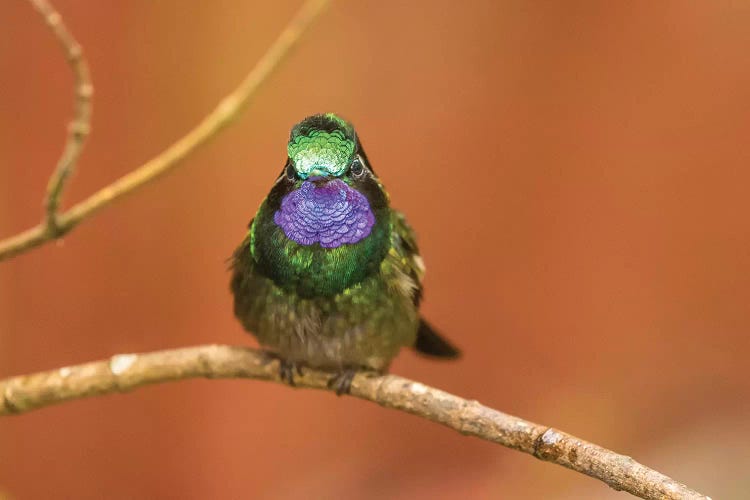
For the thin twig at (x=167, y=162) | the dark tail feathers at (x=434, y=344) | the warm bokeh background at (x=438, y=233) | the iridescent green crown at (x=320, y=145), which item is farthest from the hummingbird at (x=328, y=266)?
the warm bokeh background at (x=438, y=233)

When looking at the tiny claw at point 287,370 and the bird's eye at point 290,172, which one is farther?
the tiny claw at point 287,370

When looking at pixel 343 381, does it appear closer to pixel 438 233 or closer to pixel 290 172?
pixel 290 172

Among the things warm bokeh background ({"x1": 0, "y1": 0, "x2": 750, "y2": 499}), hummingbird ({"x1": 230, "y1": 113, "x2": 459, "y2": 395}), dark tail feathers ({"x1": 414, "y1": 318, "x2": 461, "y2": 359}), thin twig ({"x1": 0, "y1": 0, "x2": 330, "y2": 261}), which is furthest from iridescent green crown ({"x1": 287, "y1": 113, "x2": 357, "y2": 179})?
warm bokeh background ({"x1": 0, "y1": 0, "x2": 750, "y2": 499})

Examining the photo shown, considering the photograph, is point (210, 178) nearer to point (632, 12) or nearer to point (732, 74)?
point (632, 12)

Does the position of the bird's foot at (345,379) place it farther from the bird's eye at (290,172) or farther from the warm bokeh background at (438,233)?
the warm bokeh background at (438,233)

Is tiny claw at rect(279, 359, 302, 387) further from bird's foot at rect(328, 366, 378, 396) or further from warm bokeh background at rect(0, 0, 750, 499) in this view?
warm bokeh background at rect(0, 0, 750, 499)

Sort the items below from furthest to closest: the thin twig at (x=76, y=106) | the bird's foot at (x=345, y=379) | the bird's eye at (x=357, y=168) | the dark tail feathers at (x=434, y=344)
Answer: the dark tail feathers at (x=434, y=344), the bird's foot at (x=345, y=379), the bird's eye at (x=357, y=168), the thin twig at (x=76, y=106)

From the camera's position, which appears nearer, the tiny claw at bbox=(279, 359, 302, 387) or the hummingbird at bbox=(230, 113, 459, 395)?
the hummingbird at bbox=(230, 113, 459, 395)
